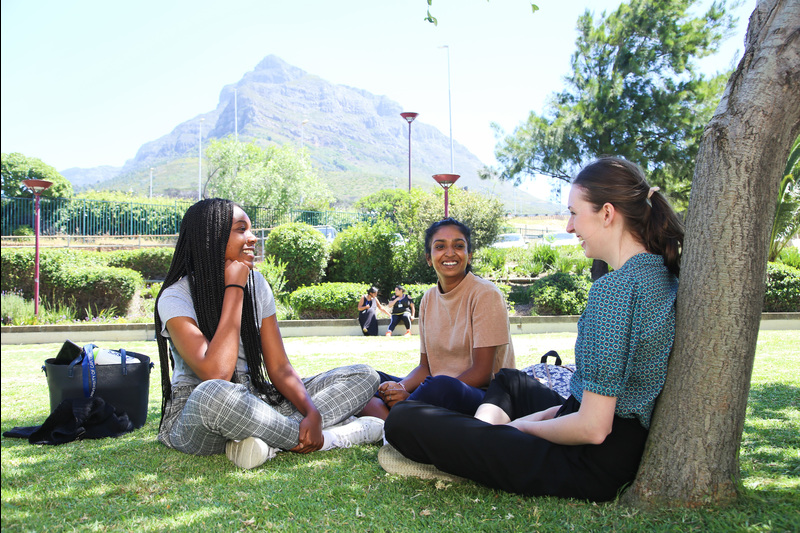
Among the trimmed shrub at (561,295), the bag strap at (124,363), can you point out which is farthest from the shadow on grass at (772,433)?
the trimmed shrub at (561,295)

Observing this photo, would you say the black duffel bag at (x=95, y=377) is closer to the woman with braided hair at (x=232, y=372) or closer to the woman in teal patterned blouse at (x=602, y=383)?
the woman with braided hair at (x=232, y=372)

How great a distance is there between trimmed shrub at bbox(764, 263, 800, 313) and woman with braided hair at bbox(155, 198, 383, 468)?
12500 millimetres

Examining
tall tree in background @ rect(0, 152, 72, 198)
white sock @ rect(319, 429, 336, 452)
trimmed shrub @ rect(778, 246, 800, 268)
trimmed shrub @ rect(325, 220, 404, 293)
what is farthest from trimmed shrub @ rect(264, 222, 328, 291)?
tall tree in background @ rect(0, 152, 72, 198)

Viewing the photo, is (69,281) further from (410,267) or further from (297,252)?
(410,267)

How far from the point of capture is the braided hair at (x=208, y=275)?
355 centimetres

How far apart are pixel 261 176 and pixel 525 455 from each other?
4671 cm

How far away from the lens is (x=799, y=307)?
13352mm

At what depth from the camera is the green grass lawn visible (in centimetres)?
240

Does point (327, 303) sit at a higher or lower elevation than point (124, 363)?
lower

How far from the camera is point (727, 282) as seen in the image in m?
2.34

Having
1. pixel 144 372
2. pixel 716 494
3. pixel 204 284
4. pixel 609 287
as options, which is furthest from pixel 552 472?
pixel 144 372

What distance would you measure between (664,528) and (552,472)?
47 cm

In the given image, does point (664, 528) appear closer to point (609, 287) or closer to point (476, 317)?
point (609, 287)

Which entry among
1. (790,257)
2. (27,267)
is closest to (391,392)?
(27,267)
